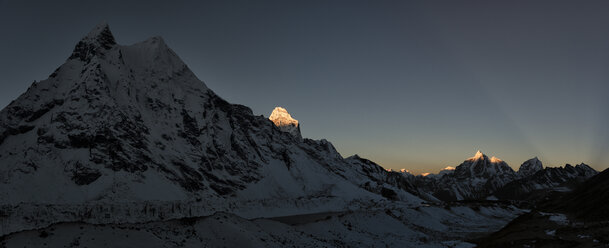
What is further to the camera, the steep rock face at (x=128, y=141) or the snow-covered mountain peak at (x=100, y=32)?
the snow-covered mountain peak at (x=100, y=32)

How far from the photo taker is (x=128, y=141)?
128 meters

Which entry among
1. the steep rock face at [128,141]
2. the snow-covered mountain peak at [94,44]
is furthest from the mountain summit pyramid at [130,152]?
the snow-covered mountain peak at [94,44]

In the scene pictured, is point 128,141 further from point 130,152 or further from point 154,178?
point 154,178

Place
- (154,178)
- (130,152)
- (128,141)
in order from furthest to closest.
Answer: (128,141)
(130,152)
(154,178)

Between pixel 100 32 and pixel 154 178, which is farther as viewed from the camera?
pixel 100 32

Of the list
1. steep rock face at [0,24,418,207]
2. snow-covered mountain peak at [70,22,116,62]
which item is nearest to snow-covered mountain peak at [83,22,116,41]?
snow-covered mountain peak at [70,22,116,62]

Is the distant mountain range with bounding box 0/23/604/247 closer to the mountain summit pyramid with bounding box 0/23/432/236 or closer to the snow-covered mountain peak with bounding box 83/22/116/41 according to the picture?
the mountain summit pyramid with bounding box 0/23/432/236

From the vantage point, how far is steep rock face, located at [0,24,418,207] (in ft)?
340

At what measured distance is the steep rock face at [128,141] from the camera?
103500mm

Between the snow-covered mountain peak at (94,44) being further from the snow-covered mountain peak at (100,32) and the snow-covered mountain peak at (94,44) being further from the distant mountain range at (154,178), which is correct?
the distant mountain range at (154,178)

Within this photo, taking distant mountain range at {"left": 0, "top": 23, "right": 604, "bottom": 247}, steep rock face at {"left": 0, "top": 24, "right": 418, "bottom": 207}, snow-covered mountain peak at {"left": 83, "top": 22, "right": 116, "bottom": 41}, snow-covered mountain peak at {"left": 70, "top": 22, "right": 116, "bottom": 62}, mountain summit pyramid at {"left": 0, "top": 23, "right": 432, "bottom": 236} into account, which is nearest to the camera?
distant mountain range at {"left": 0, "top": 23, "right": 604, "bottom": 247}

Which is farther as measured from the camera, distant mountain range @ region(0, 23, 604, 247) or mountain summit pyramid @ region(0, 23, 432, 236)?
mountain summit pyramid @ region(0, 23, 432, 236)

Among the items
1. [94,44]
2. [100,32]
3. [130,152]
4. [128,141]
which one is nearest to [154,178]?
[130,152]

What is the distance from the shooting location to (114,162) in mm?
115438
